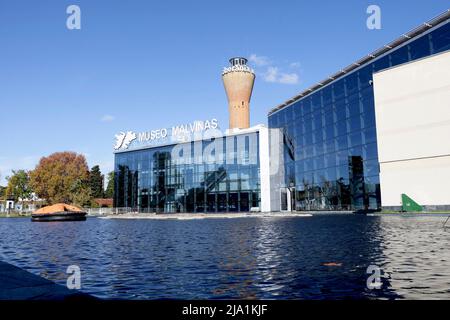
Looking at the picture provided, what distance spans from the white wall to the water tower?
42633mm

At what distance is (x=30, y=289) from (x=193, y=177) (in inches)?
3017

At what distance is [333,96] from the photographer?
6944 centimetres

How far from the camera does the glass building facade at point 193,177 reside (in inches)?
3110

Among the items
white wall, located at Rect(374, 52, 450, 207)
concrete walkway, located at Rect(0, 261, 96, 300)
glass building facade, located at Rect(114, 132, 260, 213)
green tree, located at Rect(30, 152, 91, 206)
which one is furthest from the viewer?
green tree, located at Rect(30, 152, 91, 206)

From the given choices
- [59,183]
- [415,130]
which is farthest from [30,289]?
[59,183]

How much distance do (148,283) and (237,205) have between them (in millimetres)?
67277

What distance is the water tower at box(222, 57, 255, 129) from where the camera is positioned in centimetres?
9700

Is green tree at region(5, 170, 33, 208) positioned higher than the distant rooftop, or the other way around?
the distant rooftop

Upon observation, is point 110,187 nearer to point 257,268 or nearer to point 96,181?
point 96,181

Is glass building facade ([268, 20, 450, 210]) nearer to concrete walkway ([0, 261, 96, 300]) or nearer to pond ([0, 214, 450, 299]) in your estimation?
pond ([0, 214, 450, 299])

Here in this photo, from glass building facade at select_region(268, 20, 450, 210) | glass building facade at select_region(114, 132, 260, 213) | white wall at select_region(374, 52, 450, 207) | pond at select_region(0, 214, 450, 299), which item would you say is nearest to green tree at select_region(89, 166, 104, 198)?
glass building facade at select_region(114, 132, 260, 213)

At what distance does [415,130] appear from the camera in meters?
53.0
